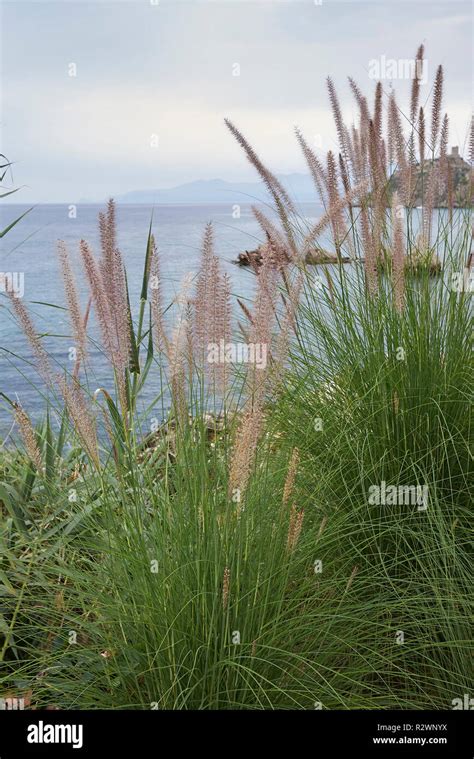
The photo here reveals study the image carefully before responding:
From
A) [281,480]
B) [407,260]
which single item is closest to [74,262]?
[281,480]

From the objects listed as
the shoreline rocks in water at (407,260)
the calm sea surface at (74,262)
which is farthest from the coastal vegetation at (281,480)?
the calm sea surface at (74,262)

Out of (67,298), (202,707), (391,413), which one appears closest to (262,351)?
(67,298)

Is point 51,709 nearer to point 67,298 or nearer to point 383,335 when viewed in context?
point 67,298

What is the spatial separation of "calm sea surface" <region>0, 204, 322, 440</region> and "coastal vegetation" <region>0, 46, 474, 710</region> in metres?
0.16

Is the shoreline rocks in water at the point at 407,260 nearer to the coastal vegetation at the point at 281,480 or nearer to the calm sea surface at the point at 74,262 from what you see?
the coastal vegetation at the point at 281,480

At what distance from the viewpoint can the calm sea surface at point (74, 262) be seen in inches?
82.8

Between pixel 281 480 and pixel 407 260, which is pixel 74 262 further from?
pixel 407 260

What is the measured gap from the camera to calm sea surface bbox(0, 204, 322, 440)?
6.90 feet

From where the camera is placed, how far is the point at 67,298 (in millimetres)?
1713


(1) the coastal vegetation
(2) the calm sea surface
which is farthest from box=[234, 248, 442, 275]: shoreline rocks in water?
(2) the calm sea surface

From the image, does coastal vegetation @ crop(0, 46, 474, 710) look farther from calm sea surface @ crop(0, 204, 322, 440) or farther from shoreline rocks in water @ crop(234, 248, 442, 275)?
calm sea surface @ crop(0, 204, 322, 440)

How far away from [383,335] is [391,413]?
291 millimetres

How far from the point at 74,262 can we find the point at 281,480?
0.87 m

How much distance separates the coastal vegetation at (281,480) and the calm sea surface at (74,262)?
155 millimetres
